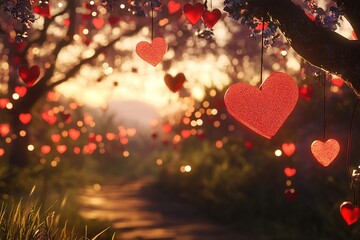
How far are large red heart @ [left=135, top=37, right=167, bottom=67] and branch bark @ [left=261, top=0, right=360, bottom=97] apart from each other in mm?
1483

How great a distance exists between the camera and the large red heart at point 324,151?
6.50 m

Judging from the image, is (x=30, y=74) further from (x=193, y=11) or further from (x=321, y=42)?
(x=321, y=42)

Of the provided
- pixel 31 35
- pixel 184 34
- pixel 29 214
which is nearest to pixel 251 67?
pixel 184 34

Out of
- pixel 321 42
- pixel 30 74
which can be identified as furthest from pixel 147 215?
pixel 321 42

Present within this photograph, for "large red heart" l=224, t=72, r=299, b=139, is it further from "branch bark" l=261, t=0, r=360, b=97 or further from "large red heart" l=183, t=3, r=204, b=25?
"large red heart" l=183, t=3, r=204, b=25

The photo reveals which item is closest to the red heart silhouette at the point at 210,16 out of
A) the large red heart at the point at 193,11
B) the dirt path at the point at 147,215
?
the large red heart at the point at 193,11

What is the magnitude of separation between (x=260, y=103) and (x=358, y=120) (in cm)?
849

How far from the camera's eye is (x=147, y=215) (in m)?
16.8

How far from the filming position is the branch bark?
5117 millimetres

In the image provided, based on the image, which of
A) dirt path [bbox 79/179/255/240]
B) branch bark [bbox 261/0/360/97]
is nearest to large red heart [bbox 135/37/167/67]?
branch bark [bbox 261/0/360/97]

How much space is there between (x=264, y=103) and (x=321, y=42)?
31.0 inches

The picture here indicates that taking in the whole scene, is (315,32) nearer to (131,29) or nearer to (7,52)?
(131,29)

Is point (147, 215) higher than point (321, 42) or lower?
lower

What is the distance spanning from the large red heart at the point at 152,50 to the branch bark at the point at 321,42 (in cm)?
148
